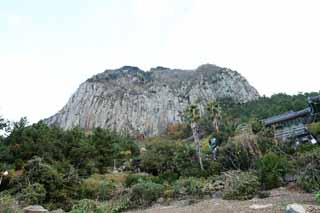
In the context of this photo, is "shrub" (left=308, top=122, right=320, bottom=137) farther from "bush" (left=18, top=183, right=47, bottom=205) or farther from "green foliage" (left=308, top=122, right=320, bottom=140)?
"bush" (left=18, top=183, right=47, bottom=205)

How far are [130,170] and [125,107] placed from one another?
57.3 m

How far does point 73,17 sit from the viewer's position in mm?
18641

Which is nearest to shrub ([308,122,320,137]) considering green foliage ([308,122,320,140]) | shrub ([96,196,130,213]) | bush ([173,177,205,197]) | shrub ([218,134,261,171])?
green foliage ([308,122,320,140])

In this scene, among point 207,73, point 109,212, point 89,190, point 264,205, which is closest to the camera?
point 264,205

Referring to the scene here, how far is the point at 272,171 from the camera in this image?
592 inches

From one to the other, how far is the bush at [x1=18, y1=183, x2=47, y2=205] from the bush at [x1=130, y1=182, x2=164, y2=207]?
562cm

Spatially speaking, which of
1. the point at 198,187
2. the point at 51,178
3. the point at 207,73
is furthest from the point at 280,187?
the point at 207,73

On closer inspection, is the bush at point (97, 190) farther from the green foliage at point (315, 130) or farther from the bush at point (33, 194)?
the green foliage at point (315, 130)

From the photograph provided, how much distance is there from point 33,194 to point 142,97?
74819mm

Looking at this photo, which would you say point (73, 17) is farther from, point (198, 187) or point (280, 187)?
point (280, 187)

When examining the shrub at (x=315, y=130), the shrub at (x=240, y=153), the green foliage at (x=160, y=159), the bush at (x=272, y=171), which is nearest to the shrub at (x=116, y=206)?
the bush at (x=272, y=171)

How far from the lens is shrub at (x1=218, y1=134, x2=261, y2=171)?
21.7m

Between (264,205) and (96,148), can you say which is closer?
(264,205)

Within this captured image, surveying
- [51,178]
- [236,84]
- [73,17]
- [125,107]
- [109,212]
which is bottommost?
[109,212]
